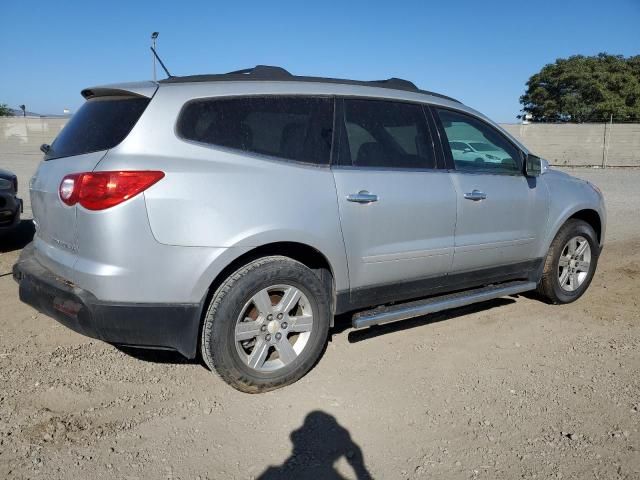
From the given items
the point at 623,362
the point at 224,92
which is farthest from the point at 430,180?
the point at 623,362

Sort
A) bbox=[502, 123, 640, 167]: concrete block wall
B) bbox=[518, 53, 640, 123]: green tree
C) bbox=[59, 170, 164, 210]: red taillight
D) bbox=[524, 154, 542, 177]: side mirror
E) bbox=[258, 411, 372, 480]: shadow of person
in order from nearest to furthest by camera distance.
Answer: bbox=[258, 411, 372, 480]: shadow of person
bbox=[59, 170, 164, 210]: red taillight
bbox=[524, 154, 542, 177]: side mirror
bbox=[502, 123, 640, 167]: concrete block wall
bbox=[518, 53, 640, 123]: green tree

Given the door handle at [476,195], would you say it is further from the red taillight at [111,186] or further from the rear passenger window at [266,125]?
the red taillight at [111,186]

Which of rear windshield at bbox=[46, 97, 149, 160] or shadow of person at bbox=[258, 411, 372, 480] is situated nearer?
shadow of person at bbox=[258, 411, 372, 480]

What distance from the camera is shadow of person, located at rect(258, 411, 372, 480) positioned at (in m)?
2.68

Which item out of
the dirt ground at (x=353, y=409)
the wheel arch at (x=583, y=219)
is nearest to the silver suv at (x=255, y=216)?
the dirt ground at (x=353, y=409)

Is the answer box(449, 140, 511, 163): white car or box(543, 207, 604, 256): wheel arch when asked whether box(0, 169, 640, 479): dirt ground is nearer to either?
box(543, 207, 604, 256): wheel arch

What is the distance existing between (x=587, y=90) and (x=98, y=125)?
4406 cm

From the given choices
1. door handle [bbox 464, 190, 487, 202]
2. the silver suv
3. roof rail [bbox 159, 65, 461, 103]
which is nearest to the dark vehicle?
Result: the silver suv

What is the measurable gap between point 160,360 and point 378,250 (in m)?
1.67

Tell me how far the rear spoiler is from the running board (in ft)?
6.30

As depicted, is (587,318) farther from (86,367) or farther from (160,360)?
(86,367)

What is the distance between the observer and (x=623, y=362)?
3.96 metres

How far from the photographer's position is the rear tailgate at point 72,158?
3150 mm

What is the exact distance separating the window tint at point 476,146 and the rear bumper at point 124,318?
2381 millimetres
